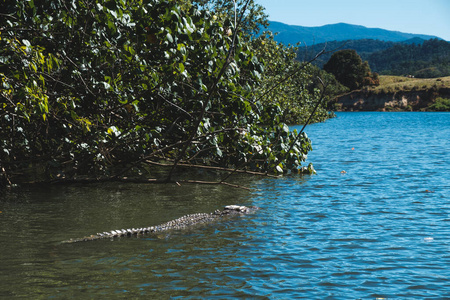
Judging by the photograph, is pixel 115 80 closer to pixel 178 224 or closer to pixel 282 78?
pixel 178 224

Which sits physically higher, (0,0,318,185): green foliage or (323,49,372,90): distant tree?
(323,49,372,90): distant tree

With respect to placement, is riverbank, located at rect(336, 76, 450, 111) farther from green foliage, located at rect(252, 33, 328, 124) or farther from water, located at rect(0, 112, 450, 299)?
water, located at rect(0, 112, 450, 299)

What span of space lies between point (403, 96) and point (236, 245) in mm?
120601

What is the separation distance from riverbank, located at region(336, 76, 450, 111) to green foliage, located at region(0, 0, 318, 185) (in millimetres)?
107622

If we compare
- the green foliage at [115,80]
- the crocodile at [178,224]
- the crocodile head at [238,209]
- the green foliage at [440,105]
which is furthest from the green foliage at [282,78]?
the green foliage at [440,105]

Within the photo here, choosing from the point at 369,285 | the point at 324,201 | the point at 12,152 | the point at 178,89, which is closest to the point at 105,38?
the point at 178,89

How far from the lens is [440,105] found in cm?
11488

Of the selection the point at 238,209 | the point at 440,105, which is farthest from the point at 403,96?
the point at 238,209

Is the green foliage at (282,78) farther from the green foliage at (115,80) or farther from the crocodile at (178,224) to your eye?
the crocodile at (178,224)

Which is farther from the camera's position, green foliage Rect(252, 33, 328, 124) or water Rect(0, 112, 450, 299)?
green foliage Rect(252, 33, 328, 124)

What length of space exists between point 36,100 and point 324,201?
8.37m

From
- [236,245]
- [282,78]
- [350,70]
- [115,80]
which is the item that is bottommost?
[236,245]

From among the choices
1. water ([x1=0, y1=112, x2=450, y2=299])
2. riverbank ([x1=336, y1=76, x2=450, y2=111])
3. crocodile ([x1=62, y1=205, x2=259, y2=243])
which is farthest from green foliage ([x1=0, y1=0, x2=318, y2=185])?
riverbank ([x1=336, y1=76, x2=450, y2=111])

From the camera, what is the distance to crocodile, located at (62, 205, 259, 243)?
32.5 feet
